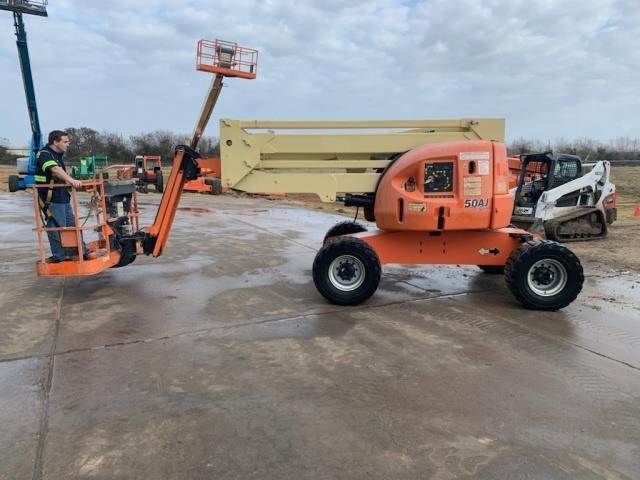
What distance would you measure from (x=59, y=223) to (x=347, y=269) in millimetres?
3882

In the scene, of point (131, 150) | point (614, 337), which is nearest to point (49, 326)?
point (614, 337)

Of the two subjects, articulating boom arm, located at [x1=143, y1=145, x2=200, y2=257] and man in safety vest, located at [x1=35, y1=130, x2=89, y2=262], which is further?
articulating boom arm, located at [x1=143, y1=145, x2=200, y2=257]

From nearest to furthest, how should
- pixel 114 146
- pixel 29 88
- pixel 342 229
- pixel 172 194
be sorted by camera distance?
1. pixel 172 194
2. pixel 342 229
3. pixel 29 88
4. pixel 114 146

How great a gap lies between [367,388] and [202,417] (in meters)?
1.32

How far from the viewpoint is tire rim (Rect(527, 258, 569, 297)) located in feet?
19.8

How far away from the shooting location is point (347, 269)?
6.28 metres

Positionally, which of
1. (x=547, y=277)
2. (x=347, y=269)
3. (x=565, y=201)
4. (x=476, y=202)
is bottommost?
(x=547, y=277)

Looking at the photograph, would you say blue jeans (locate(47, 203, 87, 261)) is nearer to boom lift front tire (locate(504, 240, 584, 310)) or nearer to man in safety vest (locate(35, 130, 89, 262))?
man in safety vest (locate(35, 130, 89, 262))

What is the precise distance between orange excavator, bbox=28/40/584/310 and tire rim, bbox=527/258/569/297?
12mm

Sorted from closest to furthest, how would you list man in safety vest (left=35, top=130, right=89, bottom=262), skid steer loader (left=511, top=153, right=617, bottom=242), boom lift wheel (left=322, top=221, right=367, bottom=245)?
1. man in safety vest (left=35, top=130, right=89, bottom=262)
2. boom lift wheel (left=322, top=221, right=367, bottom=245)
3. skid steer loader (left=511, top=153, right=617, bottom=242)

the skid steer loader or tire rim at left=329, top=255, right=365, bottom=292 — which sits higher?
the skid steer loader

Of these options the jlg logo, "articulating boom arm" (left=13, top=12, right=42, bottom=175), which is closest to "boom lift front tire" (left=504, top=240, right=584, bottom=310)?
the jlg logo

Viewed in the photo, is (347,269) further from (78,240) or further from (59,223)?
(59,223)

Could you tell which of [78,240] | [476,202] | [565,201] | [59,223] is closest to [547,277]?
[476,202]
